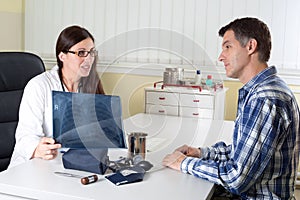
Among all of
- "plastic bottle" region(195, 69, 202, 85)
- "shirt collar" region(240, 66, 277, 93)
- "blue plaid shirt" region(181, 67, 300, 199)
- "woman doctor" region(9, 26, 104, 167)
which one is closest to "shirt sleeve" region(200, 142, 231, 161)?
"blue plaid shirt" region(181, 67, 300, 199)

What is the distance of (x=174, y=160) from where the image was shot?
1703 millimetres

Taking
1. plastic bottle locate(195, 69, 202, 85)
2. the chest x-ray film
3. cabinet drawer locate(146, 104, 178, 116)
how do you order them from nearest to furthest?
1. the chest x-ray film
2. cabinet drawer locate(146, 104, 178, 116)
3. plastic bottle locate(195, 69, 202, 85)

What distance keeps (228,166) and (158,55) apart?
90 centimetres

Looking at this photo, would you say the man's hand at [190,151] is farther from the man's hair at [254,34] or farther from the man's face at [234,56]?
the man's hair at [254,34]

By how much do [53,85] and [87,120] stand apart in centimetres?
45

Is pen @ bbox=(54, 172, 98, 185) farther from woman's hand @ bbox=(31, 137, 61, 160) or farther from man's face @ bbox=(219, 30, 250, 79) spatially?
man's face @ bbox=(219, 30, 250, 79)

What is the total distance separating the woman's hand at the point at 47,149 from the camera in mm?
1772

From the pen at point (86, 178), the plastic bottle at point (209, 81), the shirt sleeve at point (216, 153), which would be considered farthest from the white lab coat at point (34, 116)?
the plastic bottle at point (209, 81)

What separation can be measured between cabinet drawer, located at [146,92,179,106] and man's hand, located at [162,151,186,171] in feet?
3.33

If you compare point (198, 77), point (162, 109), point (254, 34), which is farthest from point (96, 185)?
point (198, 77)

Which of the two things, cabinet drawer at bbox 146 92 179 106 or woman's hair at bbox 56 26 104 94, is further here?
cabinet drawer at bbox 146 92 179 106

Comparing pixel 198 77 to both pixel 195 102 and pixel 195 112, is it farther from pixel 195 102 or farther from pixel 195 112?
pixel 195 112

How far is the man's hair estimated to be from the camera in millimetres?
1652

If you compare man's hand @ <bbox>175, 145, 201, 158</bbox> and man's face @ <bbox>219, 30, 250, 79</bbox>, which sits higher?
man's face @ <bbox>219, 30, 250, 79</bbox>
